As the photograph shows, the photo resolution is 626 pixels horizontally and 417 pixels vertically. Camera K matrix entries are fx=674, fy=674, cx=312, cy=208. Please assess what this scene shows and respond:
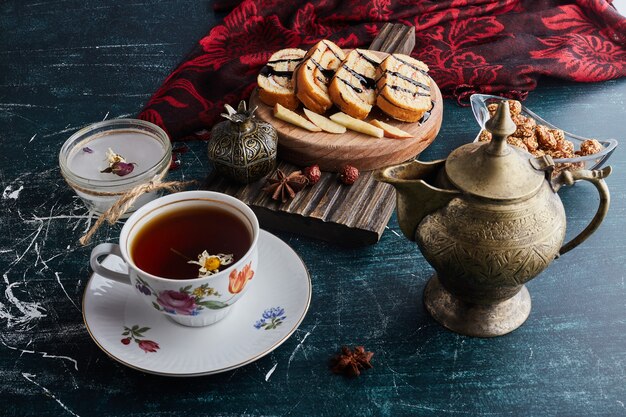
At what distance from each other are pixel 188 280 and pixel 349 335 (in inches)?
11.7

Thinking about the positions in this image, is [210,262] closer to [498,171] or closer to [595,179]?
[498,171]

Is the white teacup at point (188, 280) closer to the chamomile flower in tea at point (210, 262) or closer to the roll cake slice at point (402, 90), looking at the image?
the chamomile flower in tea at point (210, 262)

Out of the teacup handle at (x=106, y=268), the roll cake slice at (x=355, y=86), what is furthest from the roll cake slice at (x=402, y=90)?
the teacup handle at (x=106, y=268)

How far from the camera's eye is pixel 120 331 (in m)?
1.02

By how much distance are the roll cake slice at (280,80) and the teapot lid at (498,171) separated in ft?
2.02

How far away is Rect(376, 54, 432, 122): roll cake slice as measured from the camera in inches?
56.0

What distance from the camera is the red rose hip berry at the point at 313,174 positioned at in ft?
4.40

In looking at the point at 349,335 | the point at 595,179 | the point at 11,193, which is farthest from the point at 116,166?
the point at 595,179

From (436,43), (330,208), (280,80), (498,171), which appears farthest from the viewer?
(436,43)

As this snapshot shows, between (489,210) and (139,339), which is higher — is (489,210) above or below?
above

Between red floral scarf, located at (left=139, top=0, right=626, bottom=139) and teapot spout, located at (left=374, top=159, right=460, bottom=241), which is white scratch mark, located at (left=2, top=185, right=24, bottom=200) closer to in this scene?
red floral scarf, located at (left=139, top=0, right=626, bottom=139)

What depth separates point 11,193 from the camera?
1.40 meters

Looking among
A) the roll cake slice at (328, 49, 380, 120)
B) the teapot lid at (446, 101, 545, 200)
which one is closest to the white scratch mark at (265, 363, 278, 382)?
the teapot lid at (446, 101, 545, 200)

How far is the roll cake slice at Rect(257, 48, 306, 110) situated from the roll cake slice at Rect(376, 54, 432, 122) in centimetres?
19
